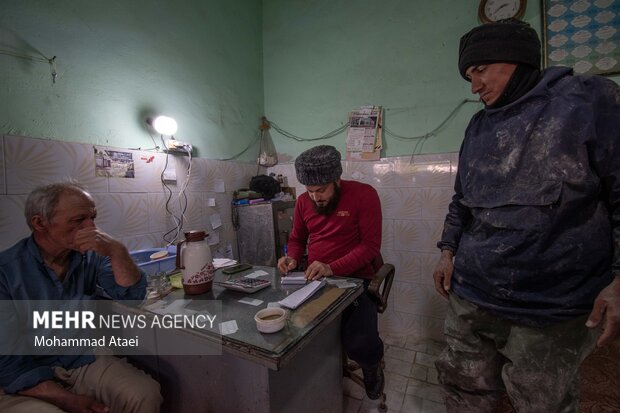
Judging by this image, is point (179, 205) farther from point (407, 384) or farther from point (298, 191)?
point (407, 384)

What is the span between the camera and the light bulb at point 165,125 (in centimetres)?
207

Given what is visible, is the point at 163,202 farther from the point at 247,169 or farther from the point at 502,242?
the point at 502,242

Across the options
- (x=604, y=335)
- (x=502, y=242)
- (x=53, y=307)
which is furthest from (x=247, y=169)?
(x=604, y=335)

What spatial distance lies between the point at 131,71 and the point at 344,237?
1881 mm

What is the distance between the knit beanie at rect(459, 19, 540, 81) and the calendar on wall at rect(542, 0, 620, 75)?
1452mm

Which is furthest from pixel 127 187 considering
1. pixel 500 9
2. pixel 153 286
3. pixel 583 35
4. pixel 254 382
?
pixel 583 35

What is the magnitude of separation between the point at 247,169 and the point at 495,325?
2485 millimetres

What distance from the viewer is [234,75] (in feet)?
9.34

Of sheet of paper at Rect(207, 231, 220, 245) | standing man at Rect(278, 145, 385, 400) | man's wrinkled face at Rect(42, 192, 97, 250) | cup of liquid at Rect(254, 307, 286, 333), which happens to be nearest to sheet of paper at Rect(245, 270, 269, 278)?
standing man at Rect(278, 145, 385, 400)

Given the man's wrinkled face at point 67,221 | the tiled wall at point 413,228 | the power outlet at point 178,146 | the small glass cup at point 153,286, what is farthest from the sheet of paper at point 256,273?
the tiled wall at point 413,228

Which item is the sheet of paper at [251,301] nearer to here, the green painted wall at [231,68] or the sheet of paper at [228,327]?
the sheet of paper at [228,327]

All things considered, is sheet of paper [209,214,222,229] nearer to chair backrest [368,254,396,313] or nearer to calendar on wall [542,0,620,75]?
chair backrest [368,254,396,313]

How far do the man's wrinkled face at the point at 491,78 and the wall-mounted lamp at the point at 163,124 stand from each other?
6.50 feet

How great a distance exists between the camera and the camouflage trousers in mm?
929
